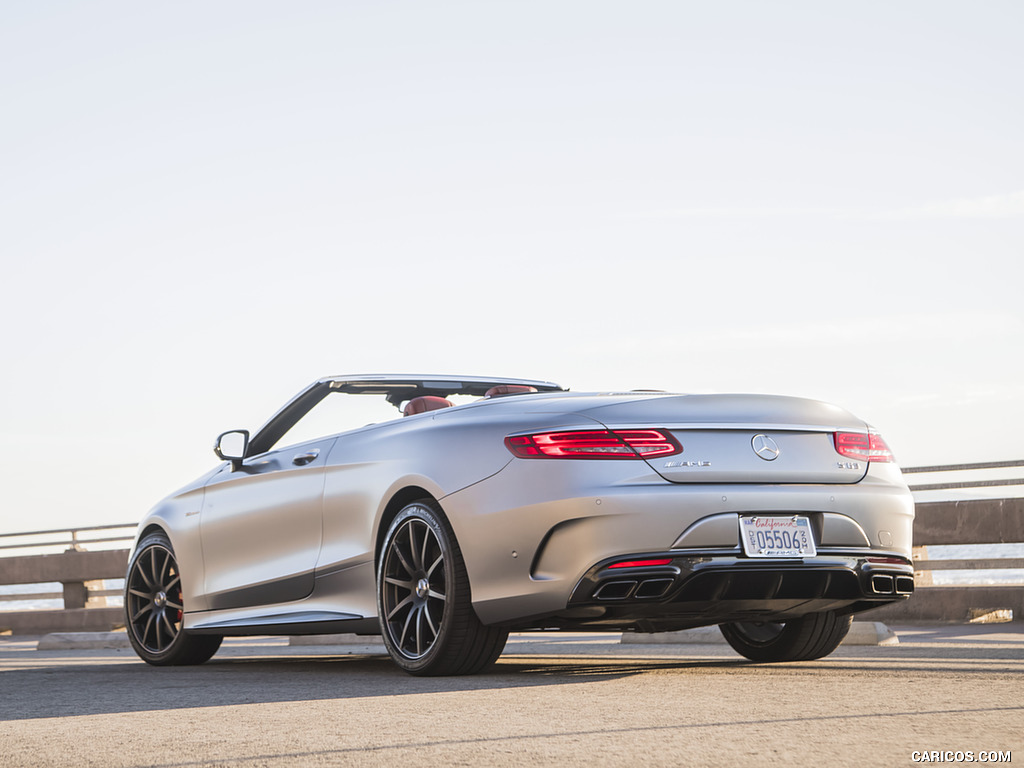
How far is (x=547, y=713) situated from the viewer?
15.5ft

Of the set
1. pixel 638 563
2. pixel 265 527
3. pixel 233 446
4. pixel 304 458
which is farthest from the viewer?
pixel 233 446

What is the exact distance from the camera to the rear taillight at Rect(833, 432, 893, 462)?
609cm

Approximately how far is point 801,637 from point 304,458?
2.63 m

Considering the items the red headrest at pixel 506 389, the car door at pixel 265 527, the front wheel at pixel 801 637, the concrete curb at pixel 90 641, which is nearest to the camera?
the front wheel at pixel 801 637

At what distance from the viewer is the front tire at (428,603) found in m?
6.01

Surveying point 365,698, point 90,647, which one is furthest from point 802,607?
point 90,647

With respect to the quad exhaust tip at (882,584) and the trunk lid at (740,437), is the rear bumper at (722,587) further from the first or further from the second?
the trunk lid at (740,437)

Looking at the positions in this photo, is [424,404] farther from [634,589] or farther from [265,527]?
[634,589]

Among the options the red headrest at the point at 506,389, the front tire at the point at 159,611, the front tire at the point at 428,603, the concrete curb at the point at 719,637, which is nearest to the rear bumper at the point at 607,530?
the front tire at the point at 428,603

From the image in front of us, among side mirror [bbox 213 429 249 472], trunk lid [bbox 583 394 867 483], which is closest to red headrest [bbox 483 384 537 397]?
side mirror [bbox 213 429 249 472]

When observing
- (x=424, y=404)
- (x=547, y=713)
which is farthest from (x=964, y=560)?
(x=547, y=713)

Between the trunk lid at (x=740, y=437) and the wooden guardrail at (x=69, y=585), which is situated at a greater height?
the trunk lid at (x=740, y=437)

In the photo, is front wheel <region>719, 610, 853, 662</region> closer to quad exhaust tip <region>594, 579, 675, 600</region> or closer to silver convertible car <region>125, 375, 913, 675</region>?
silver convertible car <region>125, 375, 913, 675</region>

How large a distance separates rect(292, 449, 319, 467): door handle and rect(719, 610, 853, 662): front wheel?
2352mm
